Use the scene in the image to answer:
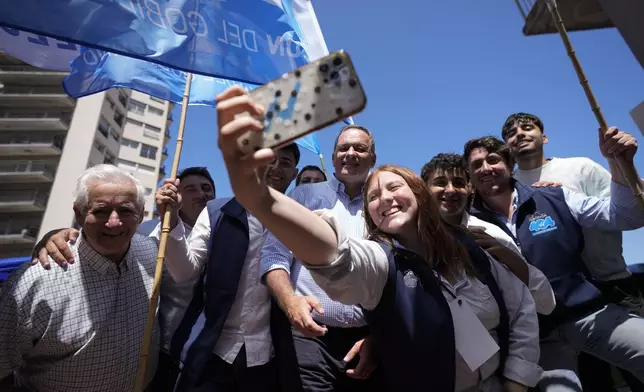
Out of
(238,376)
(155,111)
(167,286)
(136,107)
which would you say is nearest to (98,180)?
(167,286)

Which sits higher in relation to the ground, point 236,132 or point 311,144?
point 311,144

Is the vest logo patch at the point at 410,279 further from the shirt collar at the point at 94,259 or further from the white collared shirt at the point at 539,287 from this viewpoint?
the shirt collar at the point at 94,259

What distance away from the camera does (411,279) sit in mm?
1569

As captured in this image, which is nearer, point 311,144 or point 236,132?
point 236,132

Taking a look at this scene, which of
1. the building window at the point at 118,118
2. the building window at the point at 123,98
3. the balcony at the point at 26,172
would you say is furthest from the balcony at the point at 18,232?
the building window at the point at 123,98

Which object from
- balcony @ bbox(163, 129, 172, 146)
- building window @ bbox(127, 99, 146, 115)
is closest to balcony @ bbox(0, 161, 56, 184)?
building window @ bbox(127, 99, 146, 115)

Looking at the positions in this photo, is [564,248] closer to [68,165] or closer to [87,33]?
[87,33]

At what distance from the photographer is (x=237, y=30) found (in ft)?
12.3

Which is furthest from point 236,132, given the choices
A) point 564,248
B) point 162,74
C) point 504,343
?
point 162,74

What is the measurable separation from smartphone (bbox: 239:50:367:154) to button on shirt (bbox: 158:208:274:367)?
1649mm

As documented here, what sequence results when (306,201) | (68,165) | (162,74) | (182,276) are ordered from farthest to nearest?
(68,165) → (162,74) → (306,201) → (182,276)

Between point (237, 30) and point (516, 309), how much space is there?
336 cm

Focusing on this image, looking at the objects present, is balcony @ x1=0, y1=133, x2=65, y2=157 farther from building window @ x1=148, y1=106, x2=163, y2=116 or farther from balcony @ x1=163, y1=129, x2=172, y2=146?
balcony @ x1=163, y1=129, x2=172, y2=146

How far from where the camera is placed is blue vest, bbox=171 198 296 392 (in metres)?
2.25
